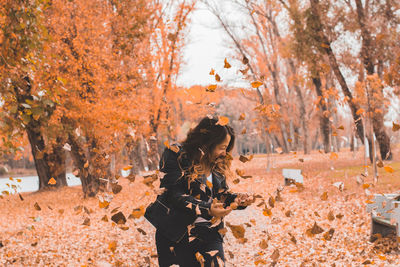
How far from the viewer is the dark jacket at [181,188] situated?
2455mm

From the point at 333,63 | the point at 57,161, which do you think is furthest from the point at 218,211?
the point at 57,161

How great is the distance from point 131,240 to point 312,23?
13.5 meters

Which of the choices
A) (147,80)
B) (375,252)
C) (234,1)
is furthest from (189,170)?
(234,1)

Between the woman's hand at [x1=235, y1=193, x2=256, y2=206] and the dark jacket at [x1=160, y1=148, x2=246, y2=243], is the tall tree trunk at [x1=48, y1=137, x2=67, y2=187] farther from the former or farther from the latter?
the woman's hand at [x1=235, y1=193, x2=256, y2=206]

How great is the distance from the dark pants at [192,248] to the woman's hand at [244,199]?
252 millimetres

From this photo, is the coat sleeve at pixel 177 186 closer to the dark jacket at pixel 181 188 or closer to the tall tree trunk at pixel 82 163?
the dark jacket at pixel 181 188

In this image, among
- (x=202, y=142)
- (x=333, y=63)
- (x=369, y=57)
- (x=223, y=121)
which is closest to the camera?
(x=223, y=121)

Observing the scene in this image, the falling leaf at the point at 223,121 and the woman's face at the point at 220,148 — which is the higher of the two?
the falling leaf at the point at 223,121

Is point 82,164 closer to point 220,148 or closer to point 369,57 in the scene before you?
point 369,57

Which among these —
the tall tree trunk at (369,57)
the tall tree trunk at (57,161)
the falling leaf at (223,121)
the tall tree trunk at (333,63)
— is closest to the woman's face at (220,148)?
the falling leaf at (223,121)

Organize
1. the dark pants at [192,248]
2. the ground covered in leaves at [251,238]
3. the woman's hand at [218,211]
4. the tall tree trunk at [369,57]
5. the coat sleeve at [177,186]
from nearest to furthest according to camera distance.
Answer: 1. the woman's hand at [218,211]
2. the coat sleeve at [177,186]
3. the dark pants at [192,248]
4. the ground covered in leaves at [251,238]
5. the tall tree trunk at [369,57]

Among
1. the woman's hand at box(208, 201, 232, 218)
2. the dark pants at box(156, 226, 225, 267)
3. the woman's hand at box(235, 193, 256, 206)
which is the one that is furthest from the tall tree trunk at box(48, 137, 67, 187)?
the woman's hand at box(208, 201, 232, 218)

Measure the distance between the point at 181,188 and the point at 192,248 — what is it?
41 centimetres

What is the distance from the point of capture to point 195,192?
2646mm
